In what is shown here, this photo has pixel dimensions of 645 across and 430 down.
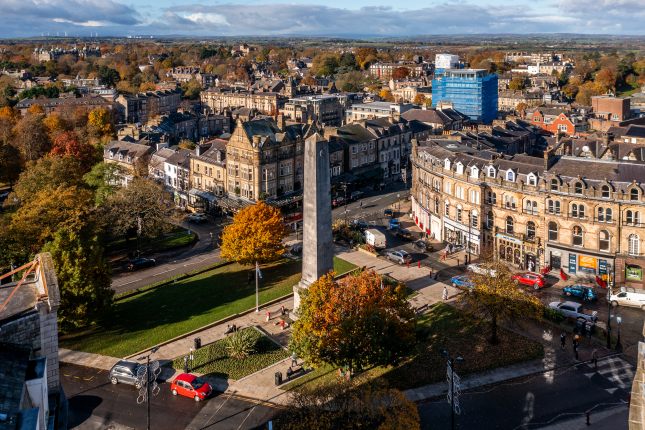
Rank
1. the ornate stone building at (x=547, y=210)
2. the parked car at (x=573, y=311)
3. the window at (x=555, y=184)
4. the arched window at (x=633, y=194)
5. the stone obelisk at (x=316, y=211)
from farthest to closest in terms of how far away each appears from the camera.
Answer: the window at (x=555, y=184)
the ornate stone building at (x=547, y=210)
the arched window at (x=633, y=194)
the parked car at (x=573, y=311)
the stone obelisk at (x=316, y=211)

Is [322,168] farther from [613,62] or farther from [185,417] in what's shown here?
[613,62]

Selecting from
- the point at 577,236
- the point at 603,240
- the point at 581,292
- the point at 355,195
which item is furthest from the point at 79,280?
the point at 355,195

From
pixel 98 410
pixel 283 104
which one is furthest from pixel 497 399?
pixel 283 104

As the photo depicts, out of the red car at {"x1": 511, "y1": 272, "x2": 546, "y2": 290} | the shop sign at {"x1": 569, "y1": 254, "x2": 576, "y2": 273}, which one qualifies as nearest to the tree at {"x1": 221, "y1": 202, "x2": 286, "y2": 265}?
the red car at {"x1": 511, "y1": 272, "x2": 546, "y2": 290}

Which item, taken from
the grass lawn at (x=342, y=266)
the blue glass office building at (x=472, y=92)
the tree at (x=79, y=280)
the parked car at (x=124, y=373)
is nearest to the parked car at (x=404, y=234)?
the grass lawn at (x=342, y=266)

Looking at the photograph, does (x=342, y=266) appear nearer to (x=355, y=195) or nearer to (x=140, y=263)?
(x=140, y=263)

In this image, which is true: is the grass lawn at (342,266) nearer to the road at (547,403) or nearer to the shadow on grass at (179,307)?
the shadow on grass at (179,307)
